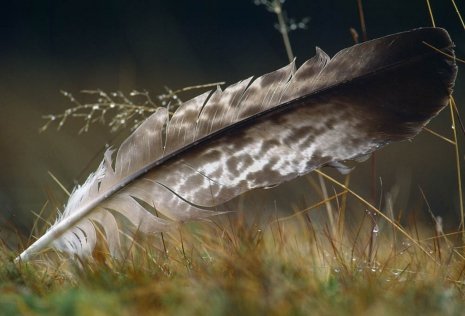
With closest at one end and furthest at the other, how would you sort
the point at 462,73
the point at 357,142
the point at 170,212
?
the point at 357,142
the point at 170,212
the point at 462,73

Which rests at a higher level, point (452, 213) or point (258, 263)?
point (258, 263)

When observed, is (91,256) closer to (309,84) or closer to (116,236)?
(116,236)

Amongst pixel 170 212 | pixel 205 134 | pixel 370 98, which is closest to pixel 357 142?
pixel 370 98

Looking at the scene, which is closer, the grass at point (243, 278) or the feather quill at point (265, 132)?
the grass at point (243, 278)

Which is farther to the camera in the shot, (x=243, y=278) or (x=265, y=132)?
(x=265, y=132)

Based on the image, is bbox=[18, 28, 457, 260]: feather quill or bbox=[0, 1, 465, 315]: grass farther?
bbox=[18, 28, 457, 260]: feather quill

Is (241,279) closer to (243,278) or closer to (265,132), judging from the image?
(243,278)

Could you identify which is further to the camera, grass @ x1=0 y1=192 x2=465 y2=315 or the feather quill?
the feather quill

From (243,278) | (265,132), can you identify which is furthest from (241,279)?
(265,132)
